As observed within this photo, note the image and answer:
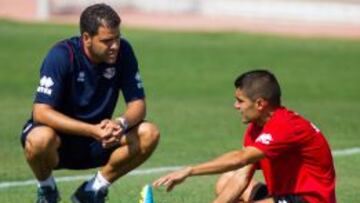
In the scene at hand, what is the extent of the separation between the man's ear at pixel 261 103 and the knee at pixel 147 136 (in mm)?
1256

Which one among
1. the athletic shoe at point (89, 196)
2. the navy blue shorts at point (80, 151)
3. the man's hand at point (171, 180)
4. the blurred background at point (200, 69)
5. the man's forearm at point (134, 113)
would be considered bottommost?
the blurred background at point (200, 69)

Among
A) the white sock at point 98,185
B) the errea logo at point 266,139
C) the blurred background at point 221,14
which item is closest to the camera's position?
the errea logo at point 266,139

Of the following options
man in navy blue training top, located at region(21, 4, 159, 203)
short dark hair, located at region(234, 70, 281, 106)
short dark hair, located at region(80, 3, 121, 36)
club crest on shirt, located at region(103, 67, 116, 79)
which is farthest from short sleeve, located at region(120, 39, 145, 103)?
short dark hair, located at region(234, 70, 281, 106)

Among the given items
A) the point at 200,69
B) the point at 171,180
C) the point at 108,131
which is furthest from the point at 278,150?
the point at 200,69

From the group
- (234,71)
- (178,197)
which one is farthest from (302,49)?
(178,197)

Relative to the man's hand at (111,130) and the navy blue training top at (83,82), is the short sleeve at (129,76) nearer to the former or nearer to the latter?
the navy blue training top at (83,82)

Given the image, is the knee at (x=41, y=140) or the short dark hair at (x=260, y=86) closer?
the short dark hair at (x=260, y=86)

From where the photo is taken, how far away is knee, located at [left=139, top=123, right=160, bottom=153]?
10055 millimetres

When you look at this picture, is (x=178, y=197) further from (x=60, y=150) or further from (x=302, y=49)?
(x=302, y=49)

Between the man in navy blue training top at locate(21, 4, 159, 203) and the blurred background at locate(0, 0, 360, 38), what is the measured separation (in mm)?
20314

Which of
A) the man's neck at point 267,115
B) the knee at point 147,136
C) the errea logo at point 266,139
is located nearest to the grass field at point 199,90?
the knee at point 147,136

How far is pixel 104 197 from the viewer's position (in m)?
10.2

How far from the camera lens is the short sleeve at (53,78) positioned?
9.89 m

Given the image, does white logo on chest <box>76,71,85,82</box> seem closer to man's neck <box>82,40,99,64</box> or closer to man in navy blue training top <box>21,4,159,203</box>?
man in navy blue training top <box>21,4,159,203</box>
